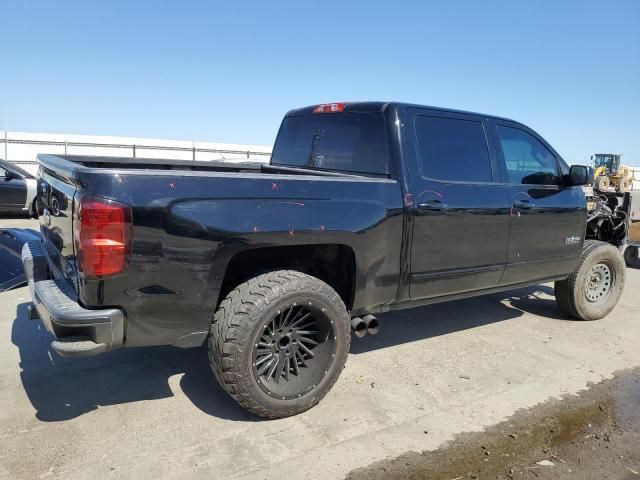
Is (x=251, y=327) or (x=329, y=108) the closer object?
(x=251, y=327)

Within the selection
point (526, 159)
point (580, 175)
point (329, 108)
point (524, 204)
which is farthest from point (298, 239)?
point (580, 175)

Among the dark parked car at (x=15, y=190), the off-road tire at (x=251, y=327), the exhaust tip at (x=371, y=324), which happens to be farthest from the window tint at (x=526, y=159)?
the dark parked car at (x=15, y=190)

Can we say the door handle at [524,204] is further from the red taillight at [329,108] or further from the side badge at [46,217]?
the side badge at [46,217]

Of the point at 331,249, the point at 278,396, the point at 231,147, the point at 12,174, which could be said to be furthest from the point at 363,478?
the point at 231,147

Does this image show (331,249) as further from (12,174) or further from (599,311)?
(12,174)

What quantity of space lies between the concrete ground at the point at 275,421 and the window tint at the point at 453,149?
1554 millimetres

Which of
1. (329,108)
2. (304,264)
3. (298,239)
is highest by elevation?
(329,108)

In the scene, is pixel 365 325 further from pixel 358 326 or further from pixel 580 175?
pixel 580 175

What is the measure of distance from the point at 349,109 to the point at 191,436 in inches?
104

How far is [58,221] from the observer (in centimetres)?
325

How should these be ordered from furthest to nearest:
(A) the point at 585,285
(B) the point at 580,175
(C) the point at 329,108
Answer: (A) the point at 585,285
(B) the point at 580,175
(C) the point at 329,108

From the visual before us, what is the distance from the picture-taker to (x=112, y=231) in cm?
264

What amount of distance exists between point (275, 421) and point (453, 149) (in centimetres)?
244

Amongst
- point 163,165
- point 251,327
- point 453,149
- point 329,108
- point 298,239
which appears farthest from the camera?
point 163,165
